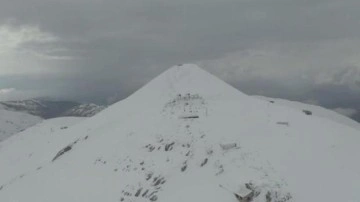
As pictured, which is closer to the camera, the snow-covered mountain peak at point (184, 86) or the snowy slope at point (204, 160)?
the snowy slope at point (204, 160)

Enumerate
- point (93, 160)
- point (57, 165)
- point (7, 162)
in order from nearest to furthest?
point (93, 160) < point (57, 165) < point (7, 162)

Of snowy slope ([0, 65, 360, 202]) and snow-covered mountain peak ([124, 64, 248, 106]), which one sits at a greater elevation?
snow-covered mountain peak ([124, 64, 248, 106])

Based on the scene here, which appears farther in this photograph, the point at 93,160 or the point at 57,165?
the point at 57,165

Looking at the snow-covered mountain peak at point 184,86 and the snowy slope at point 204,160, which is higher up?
the snow-covered mountain peak at point 184,86

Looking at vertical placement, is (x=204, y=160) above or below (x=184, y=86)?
below

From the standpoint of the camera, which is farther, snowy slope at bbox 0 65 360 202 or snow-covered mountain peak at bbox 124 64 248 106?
snow-covered mountain peak at bbox 124 64 248 106

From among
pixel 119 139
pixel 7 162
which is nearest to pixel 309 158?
pixel 119 139

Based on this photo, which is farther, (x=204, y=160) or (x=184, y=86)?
(x=184, y=86)

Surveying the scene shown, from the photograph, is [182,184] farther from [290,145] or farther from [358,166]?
[358,166]
